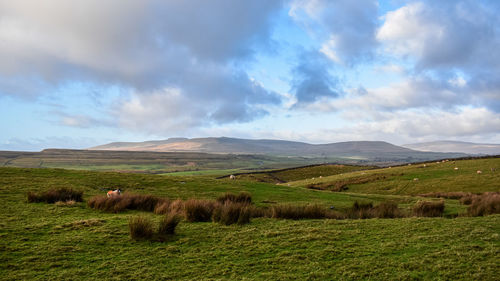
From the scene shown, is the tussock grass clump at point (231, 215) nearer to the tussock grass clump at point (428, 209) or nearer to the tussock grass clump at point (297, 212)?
the tussock grass clump at point (297, 212)

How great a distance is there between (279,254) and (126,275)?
312cm

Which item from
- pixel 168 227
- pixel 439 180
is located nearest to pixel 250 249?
pixel 168 227

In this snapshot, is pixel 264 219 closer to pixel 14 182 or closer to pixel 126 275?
pixel 126 275

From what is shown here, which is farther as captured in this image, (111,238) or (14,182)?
(14,182)

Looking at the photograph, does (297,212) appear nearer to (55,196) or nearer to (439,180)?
(55,196)

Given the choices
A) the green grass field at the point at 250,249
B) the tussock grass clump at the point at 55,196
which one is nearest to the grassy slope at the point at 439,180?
the green grass field at the point at 250,249

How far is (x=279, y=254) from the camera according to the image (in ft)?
20.5

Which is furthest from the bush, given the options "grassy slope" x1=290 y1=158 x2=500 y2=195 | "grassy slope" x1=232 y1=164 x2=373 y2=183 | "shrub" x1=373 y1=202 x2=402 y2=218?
"grassy slope" x1=232 y1=164 x2=373 y2=183

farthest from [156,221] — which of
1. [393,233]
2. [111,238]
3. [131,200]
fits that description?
[393,233]

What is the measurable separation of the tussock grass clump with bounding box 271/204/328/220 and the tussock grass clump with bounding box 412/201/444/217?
4.57m

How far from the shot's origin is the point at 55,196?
39.0ft

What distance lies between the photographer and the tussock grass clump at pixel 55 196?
1148cm

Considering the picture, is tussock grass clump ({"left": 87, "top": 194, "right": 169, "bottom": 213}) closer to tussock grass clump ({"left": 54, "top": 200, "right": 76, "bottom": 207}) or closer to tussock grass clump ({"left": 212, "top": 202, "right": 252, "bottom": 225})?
tussock grass clump ({"left": 54, "top": 200, "right": 76, "bottom": 207})

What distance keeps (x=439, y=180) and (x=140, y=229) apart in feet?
111
